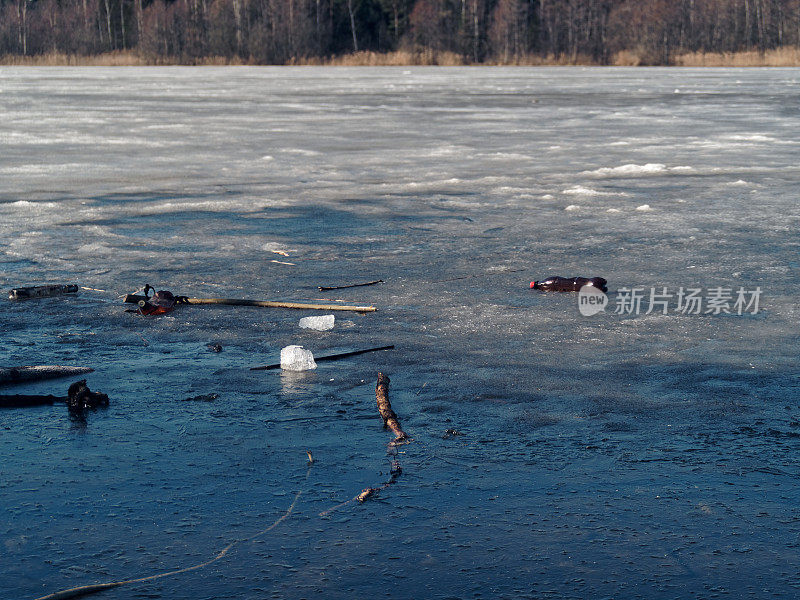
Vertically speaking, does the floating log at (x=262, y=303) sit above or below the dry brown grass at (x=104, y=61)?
below

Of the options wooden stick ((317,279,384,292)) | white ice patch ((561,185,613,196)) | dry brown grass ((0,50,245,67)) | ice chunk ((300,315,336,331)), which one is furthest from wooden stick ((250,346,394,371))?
dry brown grass ((0,50,245,67))

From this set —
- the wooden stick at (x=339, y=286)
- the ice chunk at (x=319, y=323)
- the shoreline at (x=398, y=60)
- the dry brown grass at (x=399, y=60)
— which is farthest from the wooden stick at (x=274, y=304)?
the dry brown grass at (x=399, y=60)

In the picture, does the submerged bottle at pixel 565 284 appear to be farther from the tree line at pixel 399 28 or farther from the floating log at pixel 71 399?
the tree line at pixel 399 28

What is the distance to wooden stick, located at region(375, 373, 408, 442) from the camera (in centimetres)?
471

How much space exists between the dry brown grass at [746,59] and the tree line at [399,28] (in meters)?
4.34

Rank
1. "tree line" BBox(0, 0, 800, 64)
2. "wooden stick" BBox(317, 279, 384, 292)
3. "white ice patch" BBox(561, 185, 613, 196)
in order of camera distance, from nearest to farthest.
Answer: "wooden stick" BBox(317, 279, 384, 292)
"white ice patch" BBox(561, 185, 613, 196)
"tree line" BBox(0, 0, 800, 64)

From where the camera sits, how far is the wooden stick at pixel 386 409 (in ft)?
15.5

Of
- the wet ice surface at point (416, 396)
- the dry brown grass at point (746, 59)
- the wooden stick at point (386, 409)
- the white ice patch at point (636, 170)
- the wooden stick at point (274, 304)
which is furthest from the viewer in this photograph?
the dry brown grass at point (746, 59)

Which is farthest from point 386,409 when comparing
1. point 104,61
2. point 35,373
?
point 104,61

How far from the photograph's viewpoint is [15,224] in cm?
1053

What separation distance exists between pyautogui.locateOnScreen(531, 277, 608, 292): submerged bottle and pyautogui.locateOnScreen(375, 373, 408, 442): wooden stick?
2.51 metres

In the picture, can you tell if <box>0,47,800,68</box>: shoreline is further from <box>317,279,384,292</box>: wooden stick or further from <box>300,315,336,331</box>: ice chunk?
<box>300,315,336,331</box>: ice chunk

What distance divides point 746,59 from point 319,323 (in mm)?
60424

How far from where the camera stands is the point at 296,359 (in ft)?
18.7
